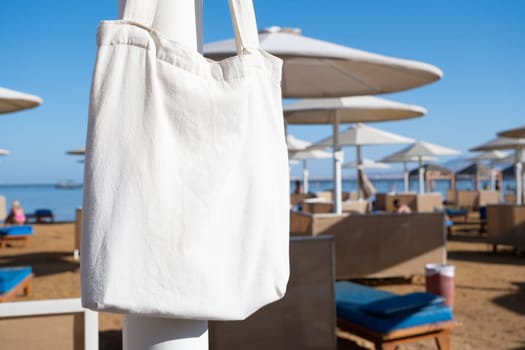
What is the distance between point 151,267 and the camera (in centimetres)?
76

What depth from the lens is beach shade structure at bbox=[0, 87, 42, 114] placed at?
4344mm

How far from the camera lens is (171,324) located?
0.86m

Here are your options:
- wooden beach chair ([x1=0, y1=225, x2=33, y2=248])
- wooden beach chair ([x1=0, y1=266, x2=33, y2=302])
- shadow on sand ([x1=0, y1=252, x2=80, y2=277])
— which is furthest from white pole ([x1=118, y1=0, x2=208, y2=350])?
wooden beach chair ([x1=0, y1=225, x2=33, y2=248])

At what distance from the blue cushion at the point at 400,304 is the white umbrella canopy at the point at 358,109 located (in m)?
3.80

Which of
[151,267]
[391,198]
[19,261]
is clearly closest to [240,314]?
[151,267]

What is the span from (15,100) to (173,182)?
422cm

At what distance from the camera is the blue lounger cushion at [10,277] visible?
561 centimetres

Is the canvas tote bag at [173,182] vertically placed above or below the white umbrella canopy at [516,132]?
below

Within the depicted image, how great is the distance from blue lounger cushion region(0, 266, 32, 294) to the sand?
1.60ft

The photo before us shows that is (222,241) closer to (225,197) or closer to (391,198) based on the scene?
(225,197)

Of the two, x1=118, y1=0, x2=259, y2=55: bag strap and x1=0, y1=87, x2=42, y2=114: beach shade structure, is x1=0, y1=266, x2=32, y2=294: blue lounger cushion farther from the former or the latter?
x1=118, y1=0, x2=259, y2=55: bag strap

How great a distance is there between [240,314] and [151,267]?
176 mm

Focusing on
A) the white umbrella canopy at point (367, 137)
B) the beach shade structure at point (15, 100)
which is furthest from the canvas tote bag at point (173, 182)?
the white umbrella canopy at point (367, 137)

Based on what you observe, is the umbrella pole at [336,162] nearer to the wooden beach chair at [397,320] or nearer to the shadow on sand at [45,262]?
the wooden beach chair at [397,320]
